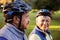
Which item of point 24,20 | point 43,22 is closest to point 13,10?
point 24,20

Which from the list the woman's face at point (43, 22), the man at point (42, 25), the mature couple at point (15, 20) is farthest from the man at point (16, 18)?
the woman's face at point (43, 22)

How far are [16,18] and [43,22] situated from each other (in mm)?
1179

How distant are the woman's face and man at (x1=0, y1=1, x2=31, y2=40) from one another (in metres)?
1.12

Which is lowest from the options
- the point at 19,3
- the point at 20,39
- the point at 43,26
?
the point at 43,26

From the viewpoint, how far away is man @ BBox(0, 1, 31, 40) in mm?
2582

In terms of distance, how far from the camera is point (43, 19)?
150 inches

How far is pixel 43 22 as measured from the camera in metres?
3.76

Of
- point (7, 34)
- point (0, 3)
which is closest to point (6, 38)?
point (7, 34)

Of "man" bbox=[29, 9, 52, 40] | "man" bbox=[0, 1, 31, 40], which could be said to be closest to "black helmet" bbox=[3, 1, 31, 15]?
"man" bbox=[0, 1, 31, 40]

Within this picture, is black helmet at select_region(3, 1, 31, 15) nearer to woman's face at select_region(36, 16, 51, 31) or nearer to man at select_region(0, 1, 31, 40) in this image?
man at select_region(0, 1, 31, 40)

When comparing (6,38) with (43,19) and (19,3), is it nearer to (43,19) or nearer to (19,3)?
(19,3)

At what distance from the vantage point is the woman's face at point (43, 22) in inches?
148

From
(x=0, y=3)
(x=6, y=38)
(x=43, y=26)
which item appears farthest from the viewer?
(x=0, y=3)

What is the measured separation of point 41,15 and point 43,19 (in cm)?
6
